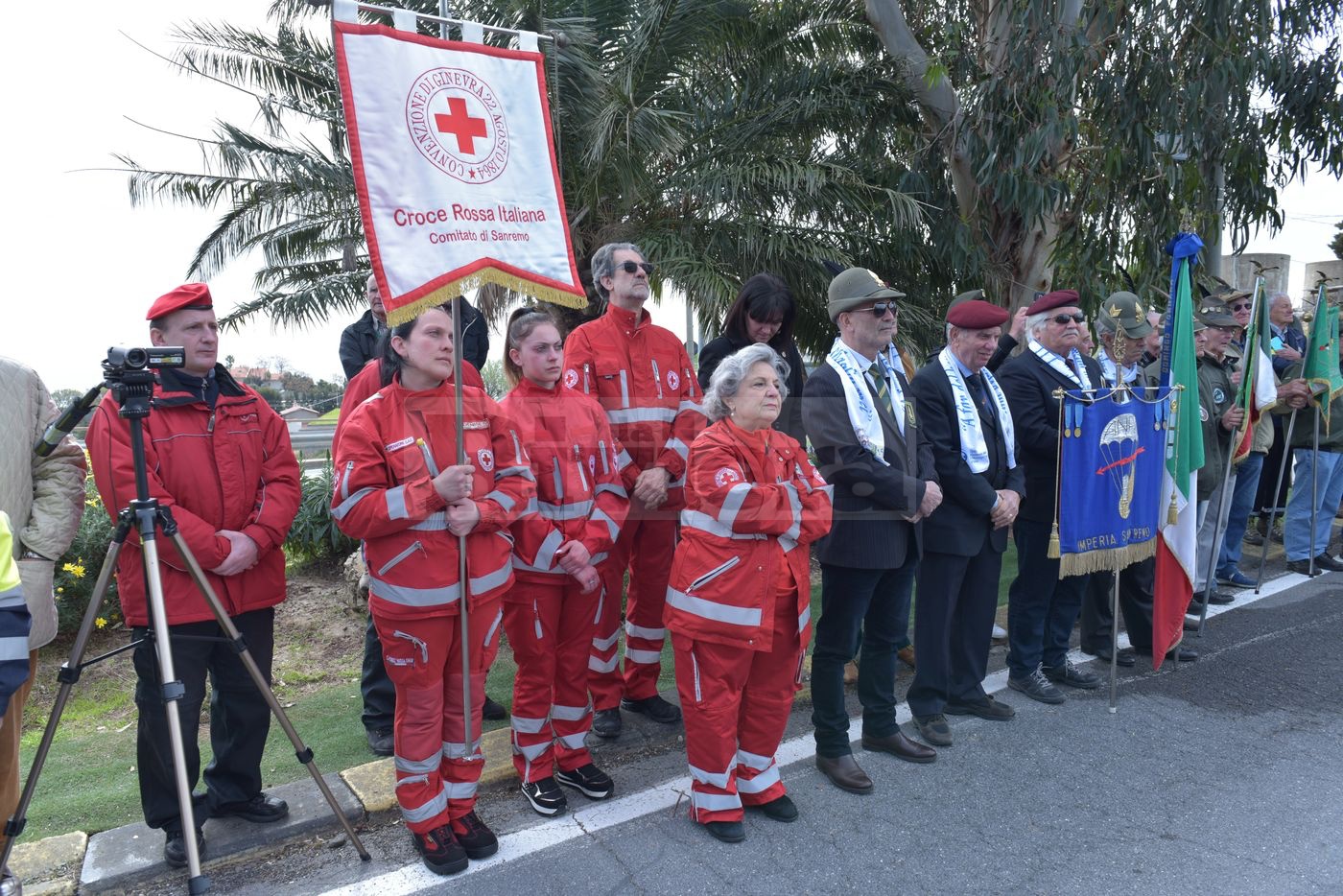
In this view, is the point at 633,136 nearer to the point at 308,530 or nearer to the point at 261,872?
the point at 308,530

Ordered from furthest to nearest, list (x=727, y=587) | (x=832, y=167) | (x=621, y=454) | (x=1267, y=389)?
(x=832, y=167) → (x=1267, y=389) → (x=621, y=454) → (x=727, y=587)

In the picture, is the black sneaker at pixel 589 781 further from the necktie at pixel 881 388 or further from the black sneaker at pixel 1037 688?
the black sneaker at pixel 1037 688

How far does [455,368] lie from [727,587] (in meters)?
1.22

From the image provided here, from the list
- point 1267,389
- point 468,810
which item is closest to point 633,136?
point 1267,389

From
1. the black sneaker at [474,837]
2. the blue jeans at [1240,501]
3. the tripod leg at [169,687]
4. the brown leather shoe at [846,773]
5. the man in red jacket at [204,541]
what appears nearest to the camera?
the tripod leg at [169,687]

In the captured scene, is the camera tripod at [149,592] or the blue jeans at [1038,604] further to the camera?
the blue jeans at [1038,604]

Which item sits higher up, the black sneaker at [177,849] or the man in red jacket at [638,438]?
the man in red jacket at [638,438]

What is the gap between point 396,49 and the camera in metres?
3.02

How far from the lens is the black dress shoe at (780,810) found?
3.42m

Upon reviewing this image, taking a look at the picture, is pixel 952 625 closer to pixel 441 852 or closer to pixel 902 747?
pixel 902 747

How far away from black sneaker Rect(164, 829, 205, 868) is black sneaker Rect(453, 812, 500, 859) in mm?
849

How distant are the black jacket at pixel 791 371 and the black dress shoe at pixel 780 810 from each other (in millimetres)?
1820

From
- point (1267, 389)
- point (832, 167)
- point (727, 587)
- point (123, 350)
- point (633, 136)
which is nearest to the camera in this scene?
point (123, 350)

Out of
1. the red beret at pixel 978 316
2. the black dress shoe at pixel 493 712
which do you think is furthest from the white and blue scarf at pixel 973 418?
the black dress shoe at pixel 493 712
